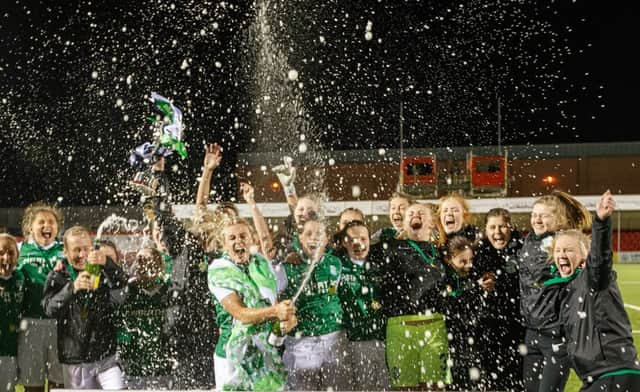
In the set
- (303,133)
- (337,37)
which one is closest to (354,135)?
(303,133)

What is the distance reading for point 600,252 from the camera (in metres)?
3.79

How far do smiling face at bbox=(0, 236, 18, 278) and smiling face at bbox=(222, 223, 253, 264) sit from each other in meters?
1.85

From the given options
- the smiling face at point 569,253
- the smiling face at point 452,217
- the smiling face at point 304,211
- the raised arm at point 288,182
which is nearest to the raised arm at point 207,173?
the raised arm at point 288,182

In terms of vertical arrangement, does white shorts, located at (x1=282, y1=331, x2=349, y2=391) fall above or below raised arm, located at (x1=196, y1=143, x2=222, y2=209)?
below

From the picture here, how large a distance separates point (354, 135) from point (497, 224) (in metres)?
35.5

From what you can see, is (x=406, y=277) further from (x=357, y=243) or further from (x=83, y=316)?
(x=83, y=316)

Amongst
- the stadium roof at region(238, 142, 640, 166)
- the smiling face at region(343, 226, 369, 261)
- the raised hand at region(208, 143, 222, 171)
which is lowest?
the smiling face at region(343, 226, 369, 261)

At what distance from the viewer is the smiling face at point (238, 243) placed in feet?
14.3

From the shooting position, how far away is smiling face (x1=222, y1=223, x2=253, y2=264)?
4.37 metres

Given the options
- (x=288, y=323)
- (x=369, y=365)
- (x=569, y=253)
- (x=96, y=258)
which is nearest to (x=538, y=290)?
(x=569, y=253)

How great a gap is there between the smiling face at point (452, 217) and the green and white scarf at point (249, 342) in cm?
174

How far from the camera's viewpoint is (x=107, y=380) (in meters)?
4.92

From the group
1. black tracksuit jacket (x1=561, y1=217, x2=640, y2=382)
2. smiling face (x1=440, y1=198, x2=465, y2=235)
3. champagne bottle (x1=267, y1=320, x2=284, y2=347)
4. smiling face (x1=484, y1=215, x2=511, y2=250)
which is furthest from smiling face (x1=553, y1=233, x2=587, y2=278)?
champagne bottle (x1=267, y1=320, x2=284, y2=347)

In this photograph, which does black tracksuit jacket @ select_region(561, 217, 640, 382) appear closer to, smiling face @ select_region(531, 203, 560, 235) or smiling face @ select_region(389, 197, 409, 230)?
smiling face @ select_region(531, 203, 560, 235)
